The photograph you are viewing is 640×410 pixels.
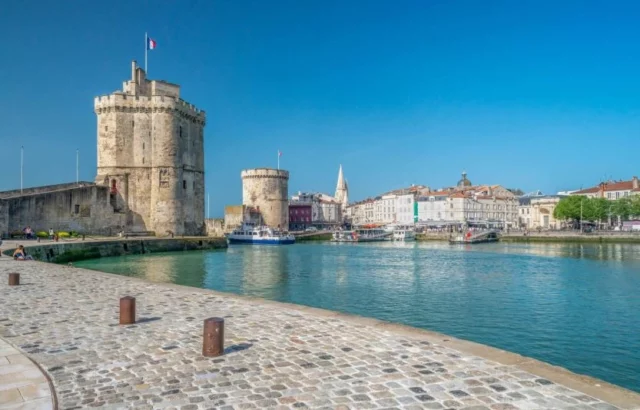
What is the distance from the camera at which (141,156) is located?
46.4 metres

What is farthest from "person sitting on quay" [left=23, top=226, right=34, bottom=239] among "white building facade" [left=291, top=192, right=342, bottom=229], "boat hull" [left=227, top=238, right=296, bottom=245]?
"white building facade" [left=291, top=192, right=342, bottom=229]

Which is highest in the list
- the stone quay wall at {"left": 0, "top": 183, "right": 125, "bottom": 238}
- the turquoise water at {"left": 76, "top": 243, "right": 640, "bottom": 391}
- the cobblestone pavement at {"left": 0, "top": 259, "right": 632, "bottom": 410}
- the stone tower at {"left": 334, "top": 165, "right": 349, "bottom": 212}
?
the stone tower at {"left": 334, "top": 165, "right": 349, "bottom": 212}

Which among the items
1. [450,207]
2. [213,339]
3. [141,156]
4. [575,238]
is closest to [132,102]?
[141,156]

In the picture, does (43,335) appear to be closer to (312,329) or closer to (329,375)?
(312,329)

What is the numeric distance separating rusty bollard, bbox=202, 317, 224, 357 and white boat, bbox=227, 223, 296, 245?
6198 cm

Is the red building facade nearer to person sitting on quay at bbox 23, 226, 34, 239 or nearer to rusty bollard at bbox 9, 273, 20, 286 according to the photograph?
person sitting on quay at bbox 23, 226, 34, 239

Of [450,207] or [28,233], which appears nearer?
[28,233]

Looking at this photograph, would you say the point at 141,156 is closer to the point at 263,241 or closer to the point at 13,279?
the point at 263,241

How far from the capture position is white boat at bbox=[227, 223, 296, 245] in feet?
226

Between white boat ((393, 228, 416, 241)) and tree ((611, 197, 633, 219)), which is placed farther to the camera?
white boat ((393, 228, 416, 241))

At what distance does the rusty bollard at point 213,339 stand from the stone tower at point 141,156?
4184cm

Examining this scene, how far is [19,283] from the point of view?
13.9 meters

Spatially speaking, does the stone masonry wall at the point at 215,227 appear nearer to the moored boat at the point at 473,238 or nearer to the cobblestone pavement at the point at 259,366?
the moored boat at the point at 473,238

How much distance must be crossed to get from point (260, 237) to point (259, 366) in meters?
63.5
